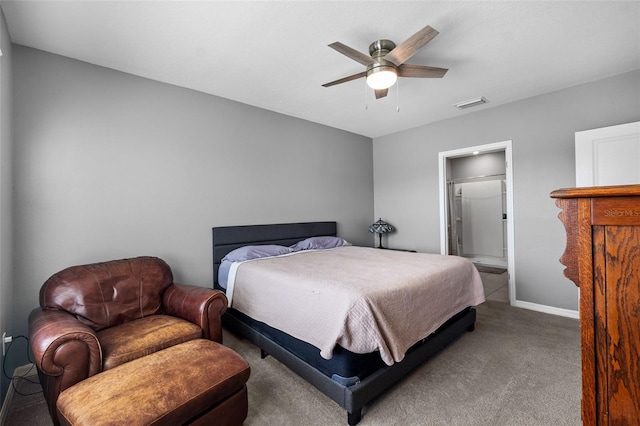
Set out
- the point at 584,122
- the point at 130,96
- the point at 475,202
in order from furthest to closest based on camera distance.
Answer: the point at 475,202
the point at 584,122
the point at 130,96

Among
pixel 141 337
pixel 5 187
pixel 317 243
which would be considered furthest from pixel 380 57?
pixel 5 187

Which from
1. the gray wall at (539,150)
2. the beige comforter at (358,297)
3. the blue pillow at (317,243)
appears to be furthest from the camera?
the blue pillow at (317,243)

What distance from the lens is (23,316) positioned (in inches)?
88.0

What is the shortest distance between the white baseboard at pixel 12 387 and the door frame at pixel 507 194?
15.4ft

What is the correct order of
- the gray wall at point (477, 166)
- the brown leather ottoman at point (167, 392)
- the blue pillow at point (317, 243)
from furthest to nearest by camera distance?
1. the gray wall at point (477, 166)
2. the blue pillow at point (317, 243)
3. the brown leather ottoman at point (167, 392)

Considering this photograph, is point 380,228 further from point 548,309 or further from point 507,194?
point 548,309

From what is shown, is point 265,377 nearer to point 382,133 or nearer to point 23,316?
point 23,316

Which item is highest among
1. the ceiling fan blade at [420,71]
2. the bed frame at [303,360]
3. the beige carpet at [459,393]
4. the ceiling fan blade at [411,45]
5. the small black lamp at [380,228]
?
the ceiling fan blade at [411,45]

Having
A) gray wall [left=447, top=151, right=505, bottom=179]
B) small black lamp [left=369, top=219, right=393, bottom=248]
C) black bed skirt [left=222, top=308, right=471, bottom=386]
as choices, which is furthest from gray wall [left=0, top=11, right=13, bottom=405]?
gray wall [left=447, top=151, right=505, bottom=179]

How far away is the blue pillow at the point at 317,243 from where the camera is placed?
12.5 ft

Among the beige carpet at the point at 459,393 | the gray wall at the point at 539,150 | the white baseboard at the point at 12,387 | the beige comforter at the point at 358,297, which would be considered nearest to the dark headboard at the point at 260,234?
the beige comforter at the point at 358,297

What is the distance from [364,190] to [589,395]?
4.55m

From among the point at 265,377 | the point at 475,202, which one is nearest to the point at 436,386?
the point at 265,377

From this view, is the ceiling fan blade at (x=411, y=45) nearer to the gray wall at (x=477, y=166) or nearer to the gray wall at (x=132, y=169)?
the gray wall at (x=132, y=169)
